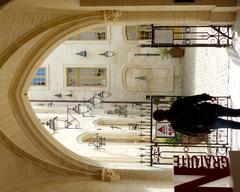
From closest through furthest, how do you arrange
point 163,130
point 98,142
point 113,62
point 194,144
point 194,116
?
point 194,116, point 163,130, point 194,144, point 98,142, point 113,62

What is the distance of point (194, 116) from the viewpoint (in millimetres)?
4914

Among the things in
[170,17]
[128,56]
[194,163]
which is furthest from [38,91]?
[194,163]

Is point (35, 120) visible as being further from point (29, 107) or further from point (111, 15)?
point (111, 15)

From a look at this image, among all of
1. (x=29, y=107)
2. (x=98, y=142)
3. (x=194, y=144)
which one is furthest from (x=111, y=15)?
(x=98, y=142)

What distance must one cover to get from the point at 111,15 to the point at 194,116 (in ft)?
9.65

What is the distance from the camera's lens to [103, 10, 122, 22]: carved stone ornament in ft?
23.1

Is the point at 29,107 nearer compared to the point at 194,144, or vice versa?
the point at 29,107

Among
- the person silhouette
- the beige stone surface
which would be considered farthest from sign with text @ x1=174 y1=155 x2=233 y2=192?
the beige stone surface

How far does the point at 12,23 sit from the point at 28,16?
33 cm

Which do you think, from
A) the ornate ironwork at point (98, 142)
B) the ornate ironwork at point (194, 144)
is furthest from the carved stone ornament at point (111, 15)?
the ornate ironwork at point (98, 142)

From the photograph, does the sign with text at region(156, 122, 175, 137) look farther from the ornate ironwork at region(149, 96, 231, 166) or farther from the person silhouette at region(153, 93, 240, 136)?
the person silhouette at region(153, 93, 240, 136)

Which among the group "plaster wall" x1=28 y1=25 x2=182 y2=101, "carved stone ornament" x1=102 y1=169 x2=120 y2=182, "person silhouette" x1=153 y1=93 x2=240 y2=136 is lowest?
"carved stone ornament" x1=102 y1=169 x2=120 y2=182

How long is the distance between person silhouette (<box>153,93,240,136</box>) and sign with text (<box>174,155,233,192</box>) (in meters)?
0.67

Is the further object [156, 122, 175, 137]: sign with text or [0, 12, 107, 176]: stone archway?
[156, 122, 175, 137]: sign with text
